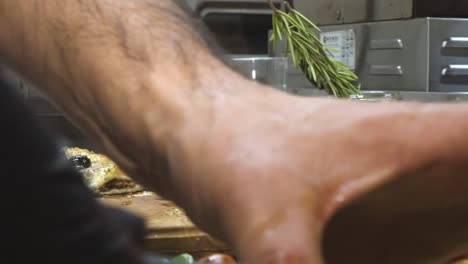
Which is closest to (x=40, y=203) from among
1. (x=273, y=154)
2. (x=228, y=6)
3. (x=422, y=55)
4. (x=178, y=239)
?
(x=273, y=154)

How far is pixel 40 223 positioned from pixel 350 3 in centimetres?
176

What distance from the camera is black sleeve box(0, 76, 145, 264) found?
0.27m

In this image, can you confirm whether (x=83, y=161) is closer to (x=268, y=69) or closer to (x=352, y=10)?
(x=268, y=69)

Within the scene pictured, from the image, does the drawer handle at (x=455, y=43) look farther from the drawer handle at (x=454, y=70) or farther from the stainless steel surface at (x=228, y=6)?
the stainless steel surface at (x=228, y=6)

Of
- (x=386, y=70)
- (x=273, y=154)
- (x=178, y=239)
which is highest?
(x=273, y=154)

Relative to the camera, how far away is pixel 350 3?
6.46ft

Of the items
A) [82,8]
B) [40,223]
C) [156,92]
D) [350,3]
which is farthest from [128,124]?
[350,3]

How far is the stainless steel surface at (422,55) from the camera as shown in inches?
65.9

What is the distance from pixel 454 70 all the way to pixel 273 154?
1330 mm

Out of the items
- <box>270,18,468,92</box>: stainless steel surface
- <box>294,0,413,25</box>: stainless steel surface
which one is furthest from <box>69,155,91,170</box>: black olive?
<box>294,0,413,25</box>: stainless steel surface

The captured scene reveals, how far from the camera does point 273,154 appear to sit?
0.43m

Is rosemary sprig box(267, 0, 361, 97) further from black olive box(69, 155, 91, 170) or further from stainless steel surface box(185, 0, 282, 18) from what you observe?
stainless steel surface box(185, 0, 282, 18)

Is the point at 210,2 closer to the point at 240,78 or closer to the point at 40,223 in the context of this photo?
the point at 240,78

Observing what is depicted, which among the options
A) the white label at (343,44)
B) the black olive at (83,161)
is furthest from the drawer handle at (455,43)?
the black olive at (83,161)
